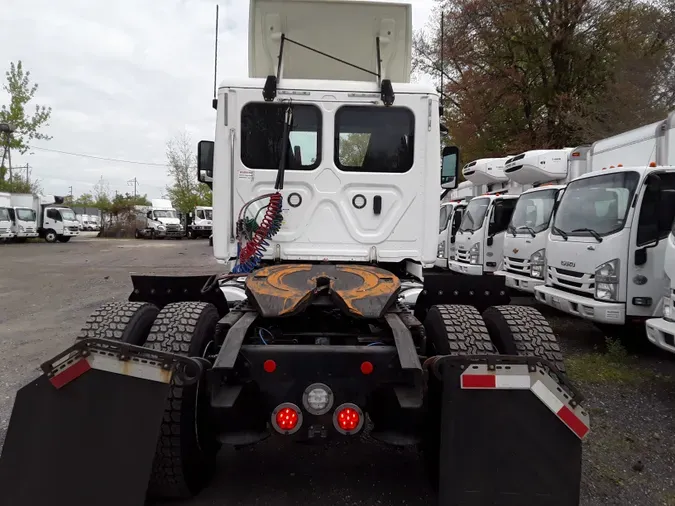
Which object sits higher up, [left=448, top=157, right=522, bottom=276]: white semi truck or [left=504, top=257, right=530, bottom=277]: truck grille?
[left=448, top=157, right=522, bottom=276]: white semi truck

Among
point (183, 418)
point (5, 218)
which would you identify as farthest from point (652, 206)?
point (5, 218)

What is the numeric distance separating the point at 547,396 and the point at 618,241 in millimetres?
4410

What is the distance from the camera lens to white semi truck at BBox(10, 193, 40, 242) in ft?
99.9

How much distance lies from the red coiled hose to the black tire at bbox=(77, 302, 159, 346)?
915 mm

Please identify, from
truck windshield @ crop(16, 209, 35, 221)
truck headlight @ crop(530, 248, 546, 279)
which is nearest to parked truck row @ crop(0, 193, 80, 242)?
truck windshield @ crop(16, 209, 35, 221)

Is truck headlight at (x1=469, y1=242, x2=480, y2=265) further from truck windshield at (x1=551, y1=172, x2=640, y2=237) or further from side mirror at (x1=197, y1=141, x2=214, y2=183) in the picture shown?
side mirror at (x1=197, y1=141, x2=214, y2=183)

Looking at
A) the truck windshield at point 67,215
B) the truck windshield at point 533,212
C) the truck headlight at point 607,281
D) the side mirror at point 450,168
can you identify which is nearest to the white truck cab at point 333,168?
the side mirror at point 450,168

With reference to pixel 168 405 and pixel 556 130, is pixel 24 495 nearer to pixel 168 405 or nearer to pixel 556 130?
pixel 168 405

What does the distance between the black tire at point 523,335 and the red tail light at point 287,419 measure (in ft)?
4.32

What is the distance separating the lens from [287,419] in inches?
104

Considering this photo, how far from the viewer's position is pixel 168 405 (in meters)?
2.76

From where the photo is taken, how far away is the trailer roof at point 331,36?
4570 millimetres

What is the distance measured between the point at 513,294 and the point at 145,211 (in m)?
38.3

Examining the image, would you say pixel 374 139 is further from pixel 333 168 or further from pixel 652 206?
pixel 652 206
